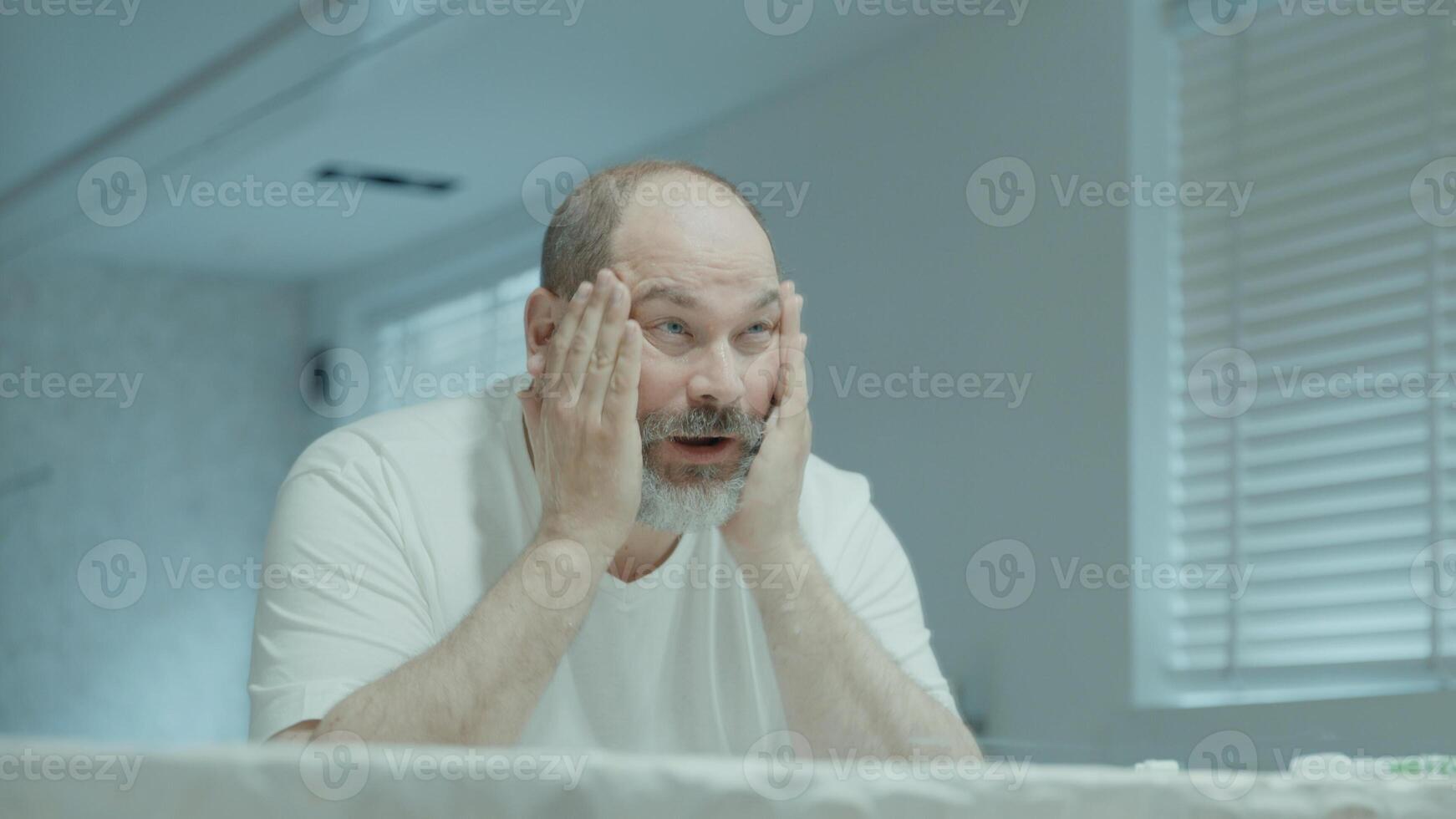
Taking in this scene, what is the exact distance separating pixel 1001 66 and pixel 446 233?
6.56 ft

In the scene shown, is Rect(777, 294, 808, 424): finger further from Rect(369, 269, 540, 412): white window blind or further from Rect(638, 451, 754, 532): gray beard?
Rect(369, 269, 540, 412): white window blind

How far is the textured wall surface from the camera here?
4570mm

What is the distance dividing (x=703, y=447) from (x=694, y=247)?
155 millimetres

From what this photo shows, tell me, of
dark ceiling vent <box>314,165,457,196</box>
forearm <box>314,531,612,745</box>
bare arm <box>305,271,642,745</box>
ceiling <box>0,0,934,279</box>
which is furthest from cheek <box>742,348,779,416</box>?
dark ceiling vent <box>314,165,457,196</box>

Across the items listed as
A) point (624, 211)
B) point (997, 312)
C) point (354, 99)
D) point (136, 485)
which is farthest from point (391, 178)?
point (624, 211)

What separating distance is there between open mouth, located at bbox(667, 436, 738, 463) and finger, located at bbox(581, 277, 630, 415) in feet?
0.25

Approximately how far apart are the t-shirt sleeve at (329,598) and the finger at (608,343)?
0.53 feet

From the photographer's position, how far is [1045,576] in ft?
8.28

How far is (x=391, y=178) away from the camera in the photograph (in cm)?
385

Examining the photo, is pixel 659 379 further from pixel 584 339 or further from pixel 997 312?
pixel 997 312

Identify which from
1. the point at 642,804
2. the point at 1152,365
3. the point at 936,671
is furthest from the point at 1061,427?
the point at 642,804

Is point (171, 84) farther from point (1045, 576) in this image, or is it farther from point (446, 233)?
point (1045, 576)

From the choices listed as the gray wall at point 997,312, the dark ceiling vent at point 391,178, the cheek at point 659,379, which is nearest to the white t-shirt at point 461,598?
the cheek at point 659,379

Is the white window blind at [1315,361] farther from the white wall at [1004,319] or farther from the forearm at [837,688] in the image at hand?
the forearm at [837,688]
